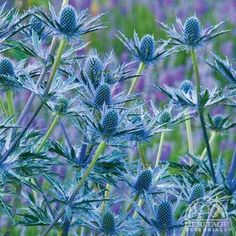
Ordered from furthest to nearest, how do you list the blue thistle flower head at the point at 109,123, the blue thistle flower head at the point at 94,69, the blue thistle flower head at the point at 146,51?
the blue thistle flower head at the point at 146,51 → the blue thistle flower head at the point at 94,69 → the blue thistle flower head at the point at 109,123

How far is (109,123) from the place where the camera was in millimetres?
1190

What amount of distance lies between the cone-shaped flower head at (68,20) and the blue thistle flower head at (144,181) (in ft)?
0.91

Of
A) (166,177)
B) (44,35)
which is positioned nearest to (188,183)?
(166,177)

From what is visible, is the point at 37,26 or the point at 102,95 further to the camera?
the point at 37,26

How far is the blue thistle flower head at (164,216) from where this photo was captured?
1.23 meters

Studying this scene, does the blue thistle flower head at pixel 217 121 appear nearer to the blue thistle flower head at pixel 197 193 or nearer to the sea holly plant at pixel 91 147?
the sea holly plant at pixel 91 147

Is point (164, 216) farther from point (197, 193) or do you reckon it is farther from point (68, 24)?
point (68, 24)

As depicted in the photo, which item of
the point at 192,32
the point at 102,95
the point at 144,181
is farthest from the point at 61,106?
the point at 192,32

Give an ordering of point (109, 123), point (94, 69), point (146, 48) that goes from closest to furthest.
Result: point (109, 123) → point (94, 69) → point (146, 48)

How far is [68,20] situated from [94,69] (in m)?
0.10

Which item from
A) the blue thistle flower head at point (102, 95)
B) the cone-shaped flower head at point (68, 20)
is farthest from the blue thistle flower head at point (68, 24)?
the blue thistle flower head at point (102, 95)

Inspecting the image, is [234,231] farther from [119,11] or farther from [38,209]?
[119,11]

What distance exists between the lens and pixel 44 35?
4.70ft

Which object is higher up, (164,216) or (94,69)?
(94,69)
